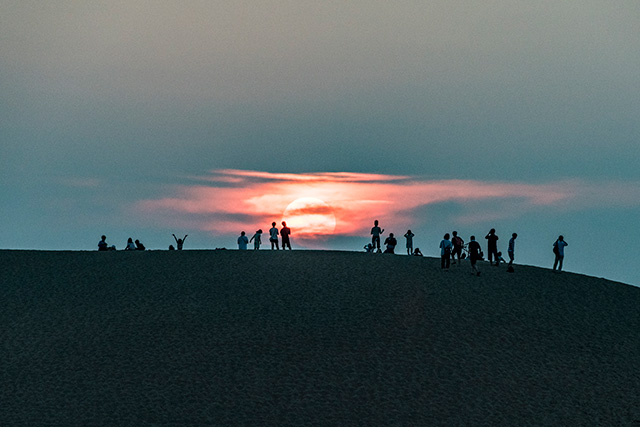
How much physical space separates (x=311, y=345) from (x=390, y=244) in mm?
17434

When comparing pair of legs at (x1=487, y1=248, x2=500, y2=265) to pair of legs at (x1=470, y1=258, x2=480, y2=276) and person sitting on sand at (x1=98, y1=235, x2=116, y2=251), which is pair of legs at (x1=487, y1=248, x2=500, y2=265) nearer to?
pair of legs at (x1=470, y1=258, x2=480, y2=276)

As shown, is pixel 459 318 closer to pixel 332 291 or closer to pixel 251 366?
pixel 332 291

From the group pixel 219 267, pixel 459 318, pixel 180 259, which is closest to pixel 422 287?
pixel 459 318

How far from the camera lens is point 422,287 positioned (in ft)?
112

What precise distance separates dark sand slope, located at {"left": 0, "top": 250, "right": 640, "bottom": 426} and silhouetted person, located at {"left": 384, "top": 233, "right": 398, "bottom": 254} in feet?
15.7

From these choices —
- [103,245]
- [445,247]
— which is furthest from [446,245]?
[103,245]

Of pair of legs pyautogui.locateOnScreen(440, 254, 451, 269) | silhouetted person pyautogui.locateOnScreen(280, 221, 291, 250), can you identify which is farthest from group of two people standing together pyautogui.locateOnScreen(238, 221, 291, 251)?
pair of legs pyautogui.locateOnScreen(440, 254, 451, 269)

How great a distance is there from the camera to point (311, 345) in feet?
88.6

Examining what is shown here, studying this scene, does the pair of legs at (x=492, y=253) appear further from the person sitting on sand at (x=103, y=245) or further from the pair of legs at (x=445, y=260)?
the person sitting on sand at (x=103, y=245)

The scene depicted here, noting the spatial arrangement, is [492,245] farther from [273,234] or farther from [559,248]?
[273,234]

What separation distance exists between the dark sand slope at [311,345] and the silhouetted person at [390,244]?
4793 mm

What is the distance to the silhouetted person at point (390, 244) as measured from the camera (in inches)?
1715

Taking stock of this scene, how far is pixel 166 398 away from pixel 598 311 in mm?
19550

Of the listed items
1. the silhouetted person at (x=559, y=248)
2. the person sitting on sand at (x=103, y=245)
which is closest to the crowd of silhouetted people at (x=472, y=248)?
the silhouetted person at (x=559, y=248)
